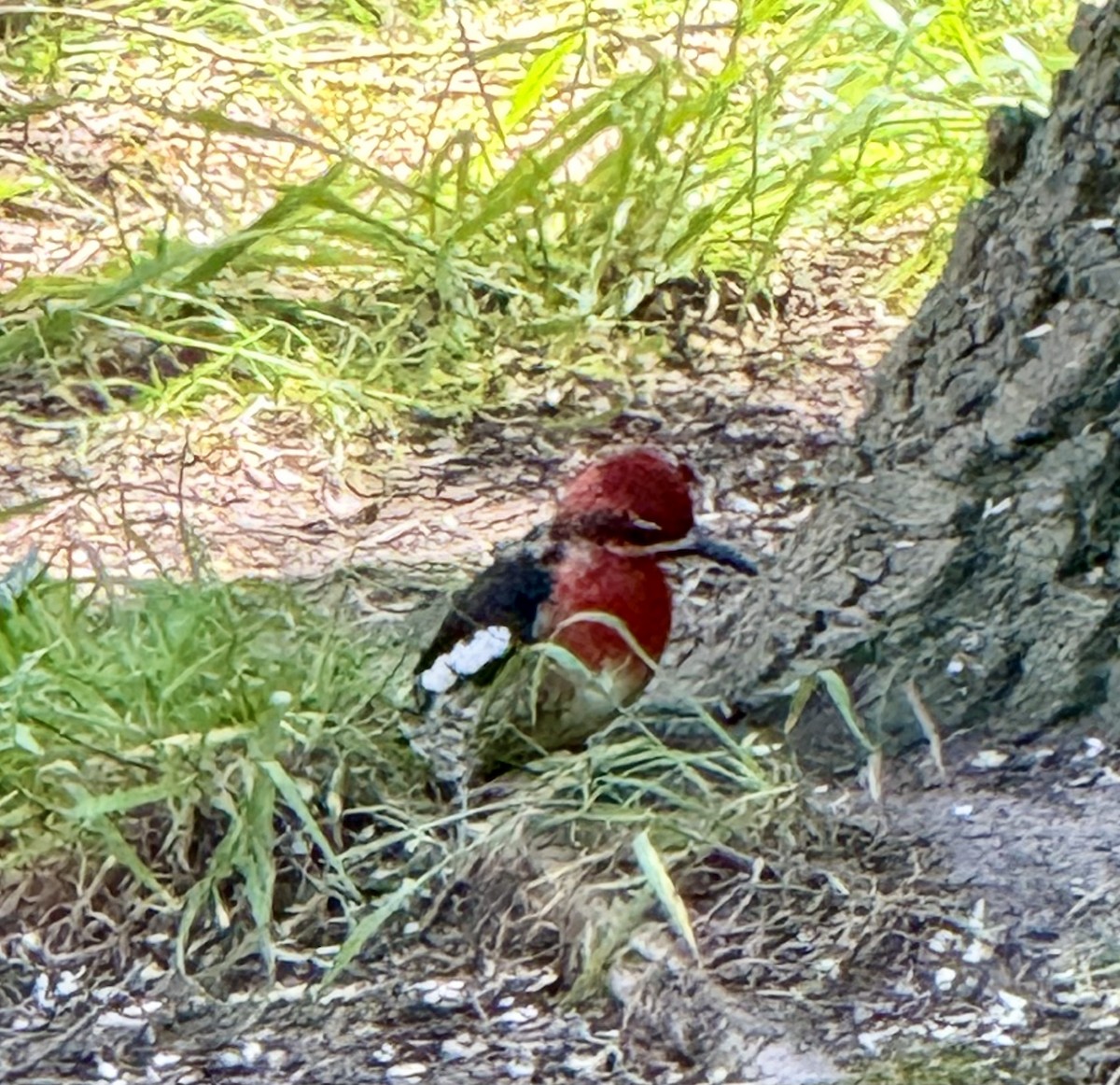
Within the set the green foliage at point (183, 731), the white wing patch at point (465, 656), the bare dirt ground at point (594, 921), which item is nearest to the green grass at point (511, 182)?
the bare dirt ground at point (594, 921)

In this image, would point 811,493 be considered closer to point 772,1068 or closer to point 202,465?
point 202,465

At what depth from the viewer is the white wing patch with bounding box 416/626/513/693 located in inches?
69.1

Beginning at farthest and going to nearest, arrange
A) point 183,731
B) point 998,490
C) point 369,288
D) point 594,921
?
point 369,288, point 183,731, point 998,490, point 594,921

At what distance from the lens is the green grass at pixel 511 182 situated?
7.42ft

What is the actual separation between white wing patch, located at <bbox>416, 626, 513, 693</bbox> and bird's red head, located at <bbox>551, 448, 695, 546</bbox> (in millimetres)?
109

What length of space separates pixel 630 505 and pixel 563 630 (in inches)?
5.0

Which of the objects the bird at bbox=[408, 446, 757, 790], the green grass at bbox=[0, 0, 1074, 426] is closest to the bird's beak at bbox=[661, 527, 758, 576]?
the bird at bbox=[408, 446, 757, 790]

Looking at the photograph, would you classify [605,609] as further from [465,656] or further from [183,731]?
[183,731]

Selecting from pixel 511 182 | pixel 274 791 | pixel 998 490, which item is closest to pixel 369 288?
pixel 511 182

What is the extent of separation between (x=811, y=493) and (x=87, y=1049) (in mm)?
954

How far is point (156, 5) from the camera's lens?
2670 millimetres

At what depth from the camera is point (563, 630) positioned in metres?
1.78

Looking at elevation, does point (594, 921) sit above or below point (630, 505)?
below

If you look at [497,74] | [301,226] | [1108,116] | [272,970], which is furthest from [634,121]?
[272,970]
